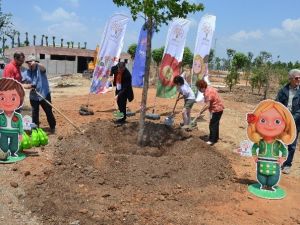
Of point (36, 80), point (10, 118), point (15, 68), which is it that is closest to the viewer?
point (10, 118)

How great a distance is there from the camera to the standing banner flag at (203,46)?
36.9 ft

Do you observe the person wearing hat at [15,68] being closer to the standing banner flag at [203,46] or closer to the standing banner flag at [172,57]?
the standing banner flag at [172,57]

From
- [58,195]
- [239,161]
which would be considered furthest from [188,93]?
[58,195]

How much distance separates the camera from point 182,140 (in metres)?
8.09

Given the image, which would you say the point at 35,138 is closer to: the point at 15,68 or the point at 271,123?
the point at 15,68

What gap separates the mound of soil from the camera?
489 centimetres

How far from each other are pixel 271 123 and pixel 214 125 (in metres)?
2.49

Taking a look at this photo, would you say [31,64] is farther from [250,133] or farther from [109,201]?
[250,133]

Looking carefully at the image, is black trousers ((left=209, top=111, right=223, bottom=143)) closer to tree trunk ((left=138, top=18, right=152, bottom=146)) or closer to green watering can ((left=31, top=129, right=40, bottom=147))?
tree trunk ((left=138, top=18, right=152, bottom=146))

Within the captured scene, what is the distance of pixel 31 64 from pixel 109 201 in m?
3.78

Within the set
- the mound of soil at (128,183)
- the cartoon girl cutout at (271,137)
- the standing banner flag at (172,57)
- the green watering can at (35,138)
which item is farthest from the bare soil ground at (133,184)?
the standing banner flag at (172,57)

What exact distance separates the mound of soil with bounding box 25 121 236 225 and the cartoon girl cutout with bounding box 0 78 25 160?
2.49 feet

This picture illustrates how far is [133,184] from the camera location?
5.86m

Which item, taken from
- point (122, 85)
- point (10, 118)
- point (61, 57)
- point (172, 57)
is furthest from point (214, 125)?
point (61, 57)
